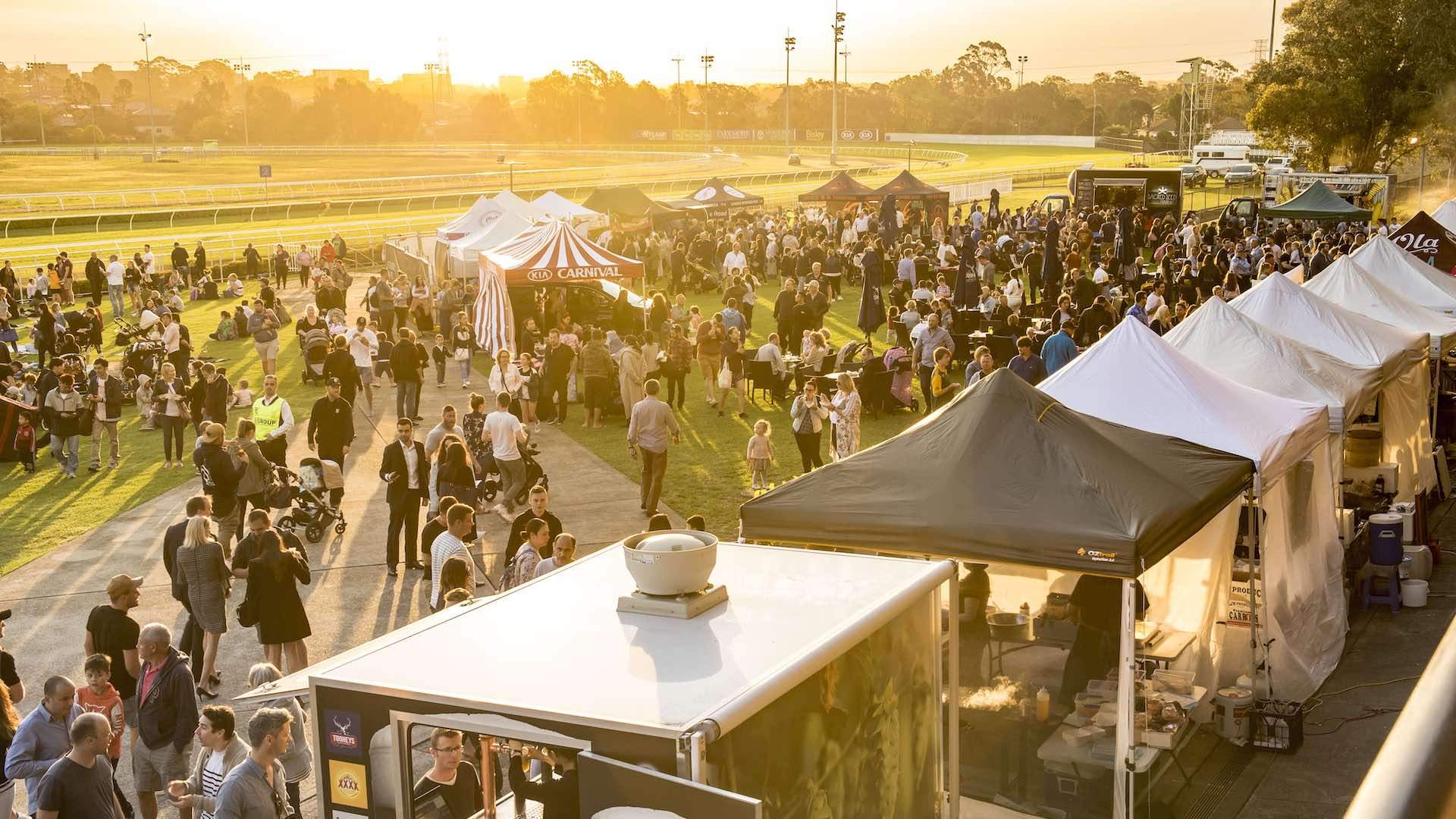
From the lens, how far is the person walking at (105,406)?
17.5 meters

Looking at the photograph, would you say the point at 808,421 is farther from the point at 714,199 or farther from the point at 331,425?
the point at 714,199

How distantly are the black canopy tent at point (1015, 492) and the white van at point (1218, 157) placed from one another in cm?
7287

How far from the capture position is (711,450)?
18.0m

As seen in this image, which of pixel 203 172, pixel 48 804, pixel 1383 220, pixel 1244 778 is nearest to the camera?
pixel 48 804

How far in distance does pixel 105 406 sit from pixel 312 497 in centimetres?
566

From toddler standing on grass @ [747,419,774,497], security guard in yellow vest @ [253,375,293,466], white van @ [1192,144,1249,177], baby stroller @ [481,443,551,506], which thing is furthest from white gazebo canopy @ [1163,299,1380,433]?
white van @ [1192,144,1249,177]

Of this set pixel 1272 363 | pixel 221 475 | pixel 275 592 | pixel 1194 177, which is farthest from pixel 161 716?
pixel 1194 177

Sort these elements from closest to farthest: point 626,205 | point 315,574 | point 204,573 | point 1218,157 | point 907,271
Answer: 1. point 204,573
2. point 315,574
3. point 907,271
4. point 626,205
5. point 1218,157

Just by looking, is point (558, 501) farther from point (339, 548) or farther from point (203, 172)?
point (203, 172)

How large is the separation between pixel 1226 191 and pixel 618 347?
53.0m

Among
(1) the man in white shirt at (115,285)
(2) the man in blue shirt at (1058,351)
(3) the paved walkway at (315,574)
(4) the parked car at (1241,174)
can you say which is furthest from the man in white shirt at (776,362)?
(4) the parked car at (1241,174)

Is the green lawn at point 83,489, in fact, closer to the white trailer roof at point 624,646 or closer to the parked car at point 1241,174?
the white trailer roof at point 624,646

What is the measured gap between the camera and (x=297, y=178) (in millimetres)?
111562

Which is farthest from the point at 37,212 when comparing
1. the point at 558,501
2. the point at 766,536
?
the point at 766,536
